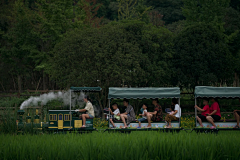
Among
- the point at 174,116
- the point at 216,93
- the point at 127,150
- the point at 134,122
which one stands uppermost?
the point at 216,93

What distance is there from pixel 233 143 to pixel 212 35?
19115 mm

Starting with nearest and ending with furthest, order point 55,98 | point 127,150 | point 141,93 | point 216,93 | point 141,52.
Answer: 1. point 127,150
2. point 216,93
3. point 141,93
4. point 141,52
5. point 55,98

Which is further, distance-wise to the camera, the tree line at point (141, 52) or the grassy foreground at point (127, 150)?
the tree line at point (141, 52)

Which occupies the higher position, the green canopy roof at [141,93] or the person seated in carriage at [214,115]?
the green canopy roof at [141,93]

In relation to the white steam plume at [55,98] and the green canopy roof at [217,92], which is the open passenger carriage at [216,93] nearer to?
the green canopy roof at [217,92]

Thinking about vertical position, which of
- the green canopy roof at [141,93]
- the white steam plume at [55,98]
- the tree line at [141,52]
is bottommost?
the white steam plume at [55,98]

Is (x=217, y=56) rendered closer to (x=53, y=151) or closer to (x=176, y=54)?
(x=176, y=54)

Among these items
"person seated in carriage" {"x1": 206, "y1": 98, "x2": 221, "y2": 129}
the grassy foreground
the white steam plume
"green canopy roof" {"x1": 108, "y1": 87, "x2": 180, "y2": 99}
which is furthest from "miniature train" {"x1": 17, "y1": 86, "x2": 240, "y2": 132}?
the white steam plume

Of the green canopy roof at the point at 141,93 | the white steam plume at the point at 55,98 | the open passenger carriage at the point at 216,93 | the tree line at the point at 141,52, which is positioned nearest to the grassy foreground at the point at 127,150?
the open passenger carriage at the point at 216,93

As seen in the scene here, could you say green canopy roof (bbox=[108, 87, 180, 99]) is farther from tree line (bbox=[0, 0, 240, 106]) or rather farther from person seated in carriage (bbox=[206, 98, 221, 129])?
tree line (bbox=[0, 0, 240, 106])

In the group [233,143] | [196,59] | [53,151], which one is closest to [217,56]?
[196,59]

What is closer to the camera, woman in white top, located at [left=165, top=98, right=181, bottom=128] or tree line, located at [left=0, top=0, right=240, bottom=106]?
woman in white top, located at [left=165, top=98, right=181, bottom=128]

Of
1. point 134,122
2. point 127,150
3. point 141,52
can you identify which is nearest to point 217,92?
point 134,122

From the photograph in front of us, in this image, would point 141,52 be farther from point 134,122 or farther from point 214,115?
point 214,115
